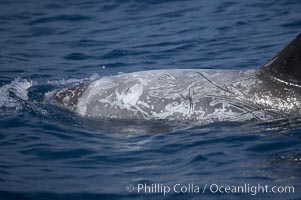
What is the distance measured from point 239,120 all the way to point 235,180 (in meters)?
1.89

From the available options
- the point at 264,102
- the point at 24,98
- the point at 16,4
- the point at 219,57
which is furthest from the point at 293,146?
the point at 16,4

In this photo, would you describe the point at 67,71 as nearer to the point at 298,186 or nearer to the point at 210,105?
the point at 210,105

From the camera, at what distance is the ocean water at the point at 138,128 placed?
6.16 meters

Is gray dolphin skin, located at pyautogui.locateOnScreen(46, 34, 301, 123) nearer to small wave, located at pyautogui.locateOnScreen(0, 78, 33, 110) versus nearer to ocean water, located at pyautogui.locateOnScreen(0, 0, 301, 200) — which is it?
ocean water, located at pyautogui.locateOnScreen(0, 0, 301, 200)

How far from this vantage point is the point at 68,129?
8336 mm

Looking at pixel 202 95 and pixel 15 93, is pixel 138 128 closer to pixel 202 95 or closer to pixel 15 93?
pixel 202 95

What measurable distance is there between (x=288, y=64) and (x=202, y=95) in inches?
51.6

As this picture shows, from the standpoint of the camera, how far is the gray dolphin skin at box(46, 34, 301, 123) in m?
7.72

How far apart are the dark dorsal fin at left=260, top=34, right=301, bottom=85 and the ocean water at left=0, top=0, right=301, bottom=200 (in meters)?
0.63

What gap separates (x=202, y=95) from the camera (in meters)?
8.09

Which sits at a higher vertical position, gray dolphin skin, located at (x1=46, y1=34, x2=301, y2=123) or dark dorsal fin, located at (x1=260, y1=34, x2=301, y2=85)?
dark dorsal fin, located at (x1=260, y1=34, x2=301, y2=85)

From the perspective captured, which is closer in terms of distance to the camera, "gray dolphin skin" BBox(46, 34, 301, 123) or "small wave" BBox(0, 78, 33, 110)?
"gray dolphin skin" BBox(46, 34, 301, 123)

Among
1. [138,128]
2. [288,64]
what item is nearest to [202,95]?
[138,128]

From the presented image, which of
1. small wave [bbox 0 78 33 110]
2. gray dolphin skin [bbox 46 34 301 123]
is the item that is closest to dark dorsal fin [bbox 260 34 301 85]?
gray dolphin skin [bbox 46 34 301 123]
